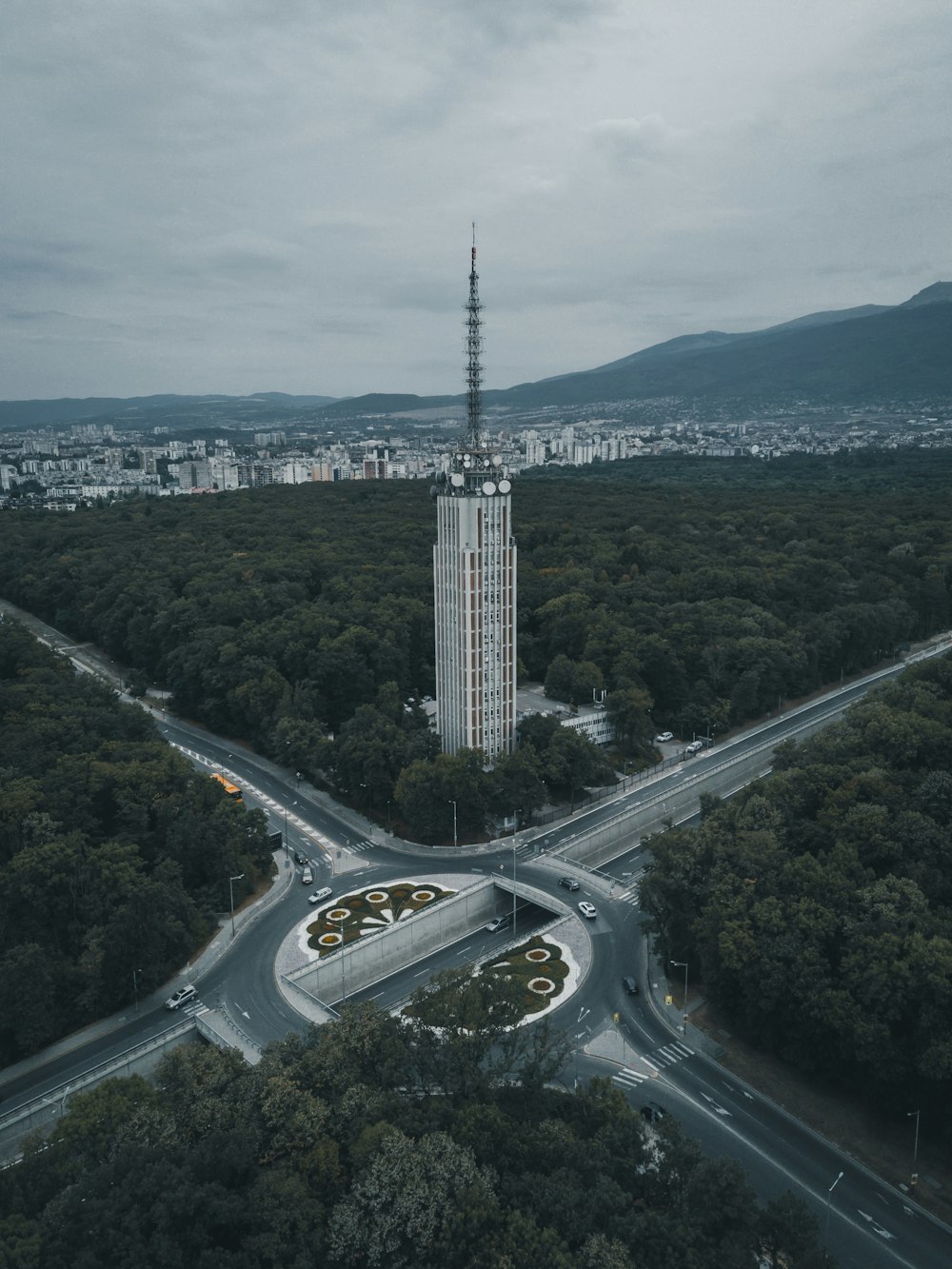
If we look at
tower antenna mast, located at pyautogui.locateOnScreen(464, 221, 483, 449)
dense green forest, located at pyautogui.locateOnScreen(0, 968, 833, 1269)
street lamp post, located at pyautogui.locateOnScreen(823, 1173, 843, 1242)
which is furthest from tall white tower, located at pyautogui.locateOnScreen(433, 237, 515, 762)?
street lamp post, located at pyautogui.locateOnScreen(823, 1173, 843, 1242)

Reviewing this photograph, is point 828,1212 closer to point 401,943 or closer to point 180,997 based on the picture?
point 401,943

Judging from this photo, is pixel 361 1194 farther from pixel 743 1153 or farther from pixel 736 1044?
pixel 736 1044

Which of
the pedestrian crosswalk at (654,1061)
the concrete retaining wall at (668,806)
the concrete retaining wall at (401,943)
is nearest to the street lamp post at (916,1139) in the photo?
the pedestrian crosswalk at (654,1061)

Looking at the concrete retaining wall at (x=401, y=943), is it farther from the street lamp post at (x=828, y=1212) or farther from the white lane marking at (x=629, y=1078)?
the street lamp post at (x=828, y=1212)

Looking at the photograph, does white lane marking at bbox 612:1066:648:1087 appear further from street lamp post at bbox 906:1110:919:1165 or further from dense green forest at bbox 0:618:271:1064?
dense green forest at bbox 0:618:271:1064

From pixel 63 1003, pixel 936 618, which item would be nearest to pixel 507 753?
pixel 63 1003

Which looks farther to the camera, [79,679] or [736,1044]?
[79,679]
